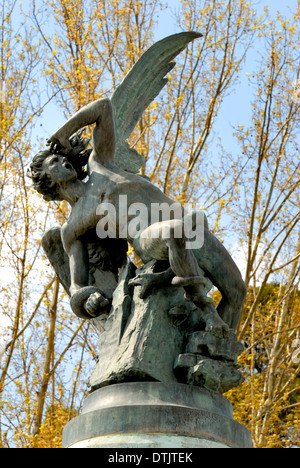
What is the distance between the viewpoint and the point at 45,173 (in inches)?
176

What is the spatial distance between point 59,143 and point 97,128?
0.26 metres

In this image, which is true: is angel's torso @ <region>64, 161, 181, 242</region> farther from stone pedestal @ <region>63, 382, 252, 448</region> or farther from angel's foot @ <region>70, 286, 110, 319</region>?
stone pedestal @ <region>63, 382, 252, 448</region>

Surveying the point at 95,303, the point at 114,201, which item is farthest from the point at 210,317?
the point at 114,201

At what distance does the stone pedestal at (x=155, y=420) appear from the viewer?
344 cm

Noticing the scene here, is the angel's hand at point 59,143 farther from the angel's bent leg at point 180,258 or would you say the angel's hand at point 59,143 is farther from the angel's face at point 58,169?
the angel's bent leg at point 180,258

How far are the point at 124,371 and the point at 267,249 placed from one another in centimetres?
604

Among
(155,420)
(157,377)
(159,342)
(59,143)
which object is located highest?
(59,143)

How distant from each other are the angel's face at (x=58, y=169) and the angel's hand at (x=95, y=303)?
31.3 inches

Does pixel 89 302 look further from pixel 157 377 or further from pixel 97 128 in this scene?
pixel 97 128

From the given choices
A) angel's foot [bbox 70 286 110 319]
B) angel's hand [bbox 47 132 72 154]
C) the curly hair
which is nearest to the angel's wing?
the curly hair

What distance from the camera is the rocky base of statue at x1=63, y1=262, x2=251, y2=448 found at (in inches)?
137

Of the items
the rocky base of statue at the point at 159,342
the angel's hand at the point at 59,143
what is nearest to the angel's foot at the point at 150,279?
the rocky base of statue at the point at 159,342

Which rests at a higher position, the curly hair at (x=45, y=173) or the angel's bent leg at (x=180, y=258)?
the curly hair at (x=45, y=173)

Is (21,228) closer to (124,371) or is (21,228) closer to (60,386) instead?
(60,386)
